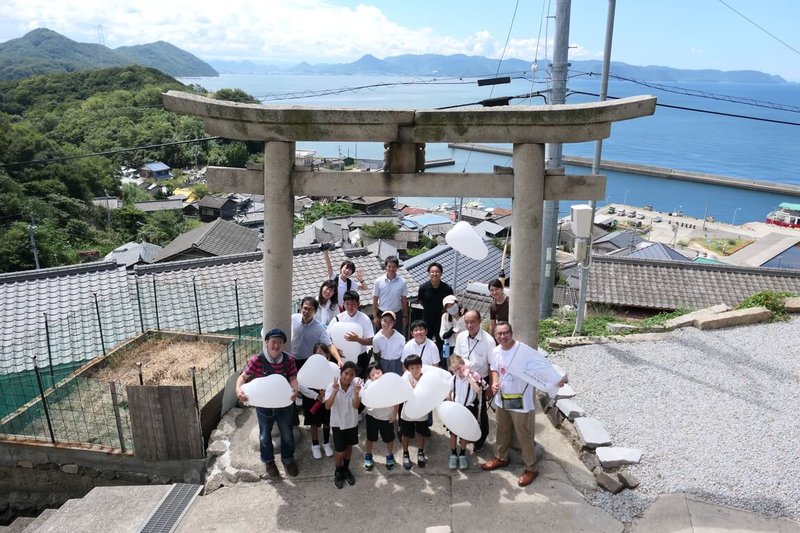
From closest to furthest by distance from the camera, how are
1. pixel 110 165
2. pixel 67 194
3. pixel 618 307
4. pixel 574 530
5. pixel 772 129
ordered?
1. pixel 574 530
2. pixel 618 307
3. pixel 67 194
4. pixel 110 165
5. pixel 772 129

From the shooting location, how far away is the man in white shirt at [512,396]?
5.28 metres

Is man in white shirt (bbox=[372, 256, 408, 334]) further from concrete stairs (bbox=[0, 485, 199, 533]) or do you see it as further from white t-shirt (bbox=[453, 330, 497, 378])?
concrete stairs (bbox=[0, 485, 199, 533])

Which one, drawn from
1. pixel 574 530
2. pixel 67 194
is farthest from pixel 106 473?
pixel 67 194

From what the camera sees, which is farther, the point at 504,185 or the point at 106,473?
the point at 106,473

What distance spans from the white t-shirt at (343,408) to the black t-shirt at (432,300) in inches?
70.2

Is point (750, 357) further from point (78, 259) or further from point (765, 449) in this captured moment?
point (78, 259)

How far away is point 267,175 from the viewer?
18.9 ft

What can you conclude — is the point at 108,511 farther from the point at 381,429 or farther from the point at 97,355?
the point at 97,355

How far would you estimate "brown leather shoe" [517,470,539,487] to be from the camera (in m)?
5.36

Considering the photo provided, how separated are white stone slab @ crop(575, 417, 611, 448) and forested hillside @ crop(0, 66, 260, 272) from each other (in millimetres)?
11907

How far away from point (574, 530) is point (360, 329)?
9.19 feet

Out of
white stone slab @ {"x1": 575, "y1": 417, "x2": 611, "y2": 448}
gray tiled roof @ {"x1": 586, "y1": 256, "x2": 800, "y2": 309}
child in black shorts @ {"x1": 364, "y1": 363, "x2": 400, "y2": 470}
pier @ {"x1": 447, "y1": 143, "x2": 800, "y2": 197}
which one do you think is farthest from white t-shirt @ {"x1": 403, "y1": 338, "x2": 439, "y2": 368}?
pier @ {"x1": 447, "y1": 143, "x2": 800, "y2": 197}

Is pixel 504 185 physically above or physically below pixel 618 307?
above

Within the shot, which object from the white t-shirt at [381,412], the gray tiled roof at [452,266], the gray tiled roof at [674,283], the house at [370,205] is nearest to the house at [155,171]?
the house at [370,205]
